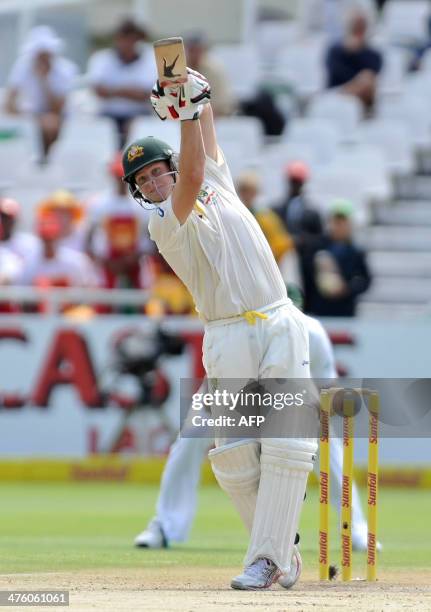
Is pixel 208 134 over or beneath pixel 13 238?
beneath

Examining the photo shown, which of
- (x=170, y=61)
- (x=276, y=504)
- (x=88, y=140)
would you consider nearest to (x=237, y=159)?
(x=88, y=140)

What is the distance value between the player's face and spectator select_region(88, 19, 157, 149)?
32.7 feet

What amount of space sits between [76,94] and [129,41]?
157 cm

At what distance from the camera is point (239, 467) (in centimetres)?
746

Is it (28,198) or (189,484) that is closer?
(189,484)

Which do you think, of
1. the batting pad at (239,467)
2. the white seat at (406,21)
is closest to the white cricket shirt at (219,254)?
the batting pad at (239,467)

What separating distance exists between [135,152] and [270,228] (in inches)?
283

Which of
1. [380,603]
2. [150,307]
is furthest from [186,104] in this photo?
[150,307]

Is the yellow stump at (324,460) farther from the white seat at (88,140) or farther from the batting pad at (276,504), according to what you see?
the white seat at (88,140)

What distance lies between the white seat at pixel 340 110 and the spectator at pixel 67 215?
343cm

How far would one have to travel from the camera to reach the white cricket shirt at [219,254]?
24.2 feet

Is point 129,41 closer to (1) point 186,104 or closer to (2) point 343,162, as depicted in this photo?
(2) point 343,162

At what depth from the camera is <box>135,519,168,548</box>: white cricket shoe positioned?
9.98 m

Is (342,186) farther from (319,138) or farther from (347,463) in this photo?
(347,463)
